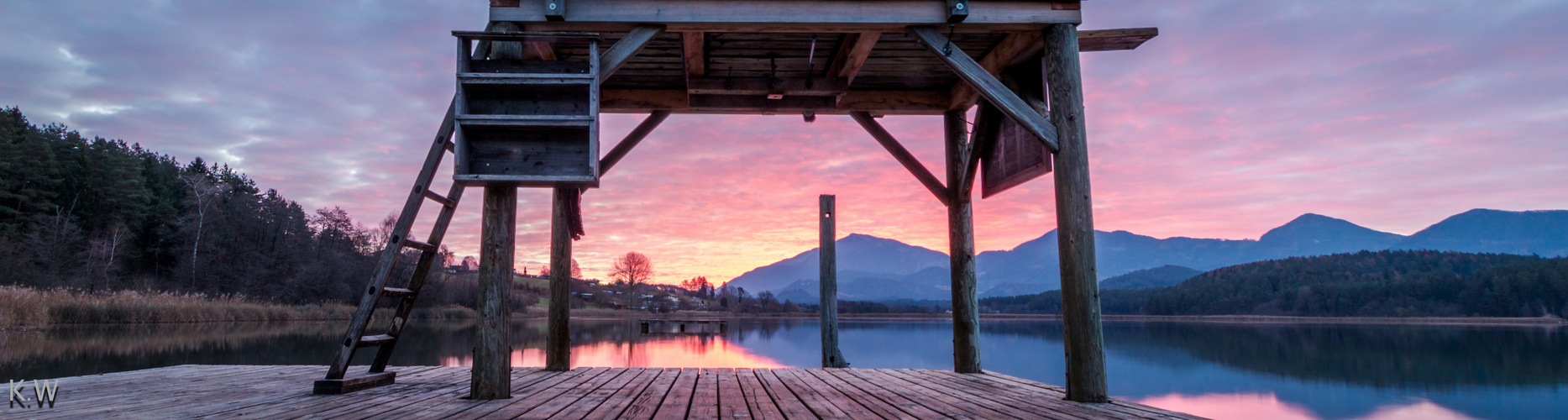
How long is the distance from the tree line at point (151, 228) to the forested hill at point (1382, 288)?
8079cm

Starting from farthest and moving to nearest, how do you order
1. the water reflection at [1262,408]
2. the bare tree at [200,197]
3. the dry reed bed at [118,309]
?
the bare tree at [200,197]
the water reflection at [1262,408]
the dry reed bed at [118,309]

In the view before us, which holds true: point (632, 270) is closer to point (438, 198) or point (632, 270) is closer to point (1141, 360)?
point (1141, 360)

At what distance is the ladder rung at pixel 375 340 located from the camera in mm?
4578

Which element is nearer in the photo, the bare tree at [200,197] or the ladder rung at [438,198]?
the ladder rung at [438,198]

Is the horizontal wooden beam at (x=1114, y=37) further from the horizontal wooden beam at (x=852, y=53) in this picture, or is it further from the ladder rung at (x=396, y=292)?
the ladder rung at (x=396, y=292)

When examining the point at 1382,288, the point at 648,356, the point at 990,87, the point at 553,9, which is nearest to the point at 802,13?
the point at 990,87

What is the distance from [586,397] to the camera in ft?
14.1

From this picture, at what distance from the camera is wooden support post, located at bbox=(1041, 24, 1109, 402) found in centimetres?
423

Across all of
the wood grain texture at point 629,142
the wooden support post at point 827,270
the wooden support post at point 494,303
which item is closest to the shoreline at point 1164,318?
the wooden support post at point 827,270

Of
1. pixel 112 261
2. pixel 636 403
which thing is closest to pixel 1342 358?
pixel 636 403

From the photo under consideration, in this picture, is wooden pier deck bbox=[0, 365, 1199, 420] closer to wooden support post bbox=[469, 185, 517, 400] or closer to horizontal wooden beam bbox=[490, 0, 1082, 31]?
wooden support post bbox=[469, 185, 517, 400]

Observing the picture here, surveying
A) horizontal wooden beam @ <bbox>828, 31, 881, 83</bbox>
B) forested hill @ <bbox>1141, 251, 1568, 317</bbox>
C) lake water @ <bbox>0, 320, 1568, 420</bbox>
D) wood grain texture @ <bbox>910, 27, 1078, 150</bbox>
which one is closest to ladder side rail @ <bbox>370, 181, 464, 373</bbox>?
horizontal wooden beam @ <bbox>828, 31, 881, 83</bbox>

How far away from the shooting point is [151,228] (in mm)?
39062

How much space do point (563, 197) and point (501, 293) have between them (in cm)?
219
